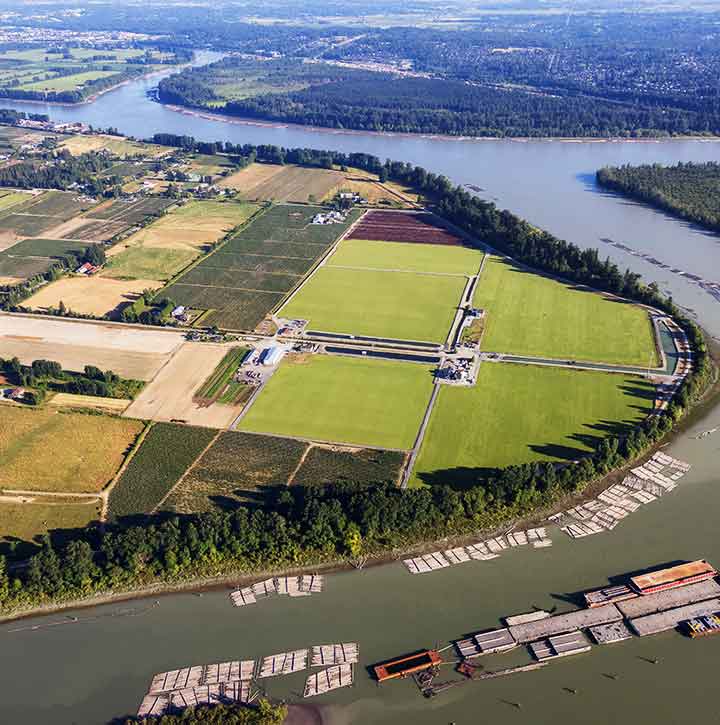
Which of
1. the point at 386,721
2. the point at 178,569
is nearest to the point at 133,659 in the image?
the point at 178,569

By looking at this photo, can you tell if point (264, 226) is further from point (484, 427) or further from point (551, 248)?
point (484, 427)

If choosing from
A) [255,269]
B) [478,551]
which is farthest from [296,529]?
[255,269]

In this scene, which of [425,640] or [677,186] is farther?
[677,186]

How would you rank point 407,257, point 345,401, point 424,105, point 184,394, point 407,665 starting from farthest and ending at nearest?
point 424,105, point 407,257, point 184,394, point 345,401, point 407,665

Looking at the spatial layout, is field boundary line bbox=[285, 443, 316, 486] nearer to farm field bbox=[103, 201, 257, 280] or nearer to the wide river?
the wide river

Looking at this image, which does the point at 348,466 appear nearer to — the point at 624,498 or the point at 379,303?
the point at 624,498

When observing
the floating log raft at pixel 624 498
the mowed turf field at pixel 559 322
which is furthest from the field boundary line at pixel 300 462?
the mowed turf field at pixel 559 322
